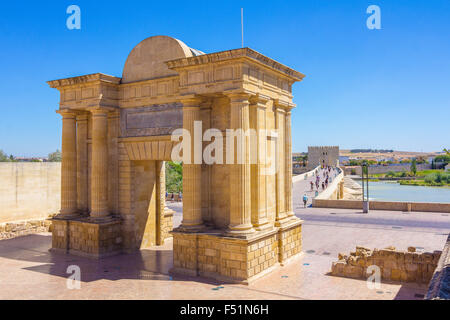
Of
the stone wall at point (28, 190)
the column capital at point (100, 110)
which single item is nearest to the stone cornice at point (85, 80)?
the column capital at point (100, 110)

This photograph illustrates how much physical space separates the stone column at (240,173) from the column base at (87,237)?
18.3ft

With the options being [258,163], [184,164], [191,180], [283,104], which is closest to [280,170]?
[258,163]

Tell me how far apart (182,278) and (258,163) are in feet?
14.2

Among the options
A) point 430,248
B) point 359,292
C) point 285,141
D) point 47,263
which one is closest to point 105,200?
point 47,263

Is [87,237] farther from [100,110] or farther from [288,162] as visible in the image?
[288,162]

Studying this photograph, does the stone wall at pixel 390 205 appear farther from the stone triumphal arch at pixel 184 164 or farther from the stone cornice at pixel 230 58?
the stone cornice at pixel 230 58

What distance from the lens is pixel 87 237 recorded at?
45.0 feet

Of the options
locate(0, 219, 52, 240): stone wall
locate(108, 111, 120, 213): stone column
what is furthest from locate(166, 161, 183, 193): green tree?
locate(108, 111, 120, 213): stone column

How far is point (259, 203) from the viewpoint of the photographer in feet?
36.7

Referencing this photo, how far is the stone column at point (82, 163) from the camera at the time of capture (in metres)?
14.9

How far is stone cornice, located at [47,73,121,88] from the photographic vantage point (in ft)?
44.8

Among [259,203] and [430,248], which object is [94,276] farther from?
[430,248]

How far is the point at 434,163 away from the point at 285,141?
112m

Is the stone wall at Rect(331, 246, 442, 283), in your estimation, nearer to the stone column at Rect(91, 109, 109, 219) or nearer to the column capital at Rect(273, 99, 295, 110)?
the column capital at Rect(273, 99, 295, 110)
